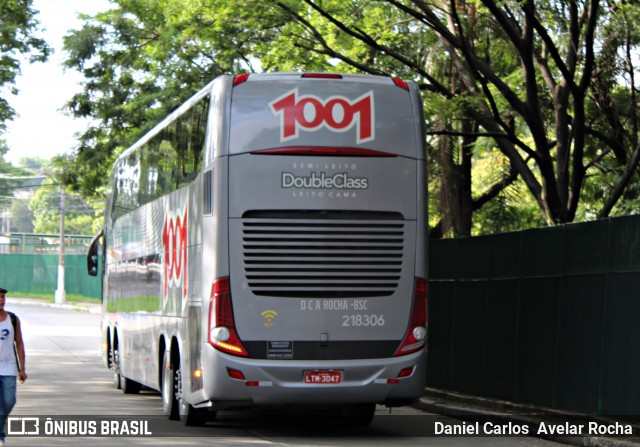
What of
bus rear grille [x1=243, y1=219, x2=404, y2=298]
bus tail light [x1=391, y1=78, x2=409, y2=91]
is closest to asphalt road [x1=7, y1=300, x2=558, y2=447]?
bus rear grille [x1=243, y1=219, x2=404, y2=298]

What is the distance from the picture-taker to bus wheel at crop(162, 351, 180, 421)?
51.9 ft

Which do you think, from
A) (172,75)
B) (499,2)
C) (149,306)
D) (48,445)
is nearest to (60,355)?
(172,75)

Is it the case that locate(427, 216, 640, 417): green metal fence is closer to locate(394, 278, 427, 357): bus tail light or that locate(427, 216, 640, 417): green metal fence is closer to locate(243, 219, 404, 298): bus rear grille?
locate(394, 278, 427, 357): bus tail light

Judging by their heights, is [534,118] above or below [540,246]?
above

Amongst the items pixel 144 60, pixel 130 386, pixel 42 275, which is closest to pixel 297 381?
pixel 130 386

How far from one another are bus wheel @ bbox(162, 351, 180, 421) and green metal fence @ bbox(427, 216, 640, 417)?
4.68 m

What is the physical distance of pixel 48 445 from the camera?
12930 mm

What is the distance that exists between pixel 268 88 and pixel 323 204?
4.79 feet

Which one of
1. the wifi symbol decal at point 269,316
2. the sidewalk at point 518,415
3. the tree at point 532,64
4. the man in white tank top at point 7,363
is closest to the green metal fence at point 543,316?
the sidewalk at point 518,415

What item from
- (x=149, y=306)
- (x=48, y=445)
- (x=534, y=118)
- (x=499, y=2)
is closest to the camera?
(x=48, y=445)

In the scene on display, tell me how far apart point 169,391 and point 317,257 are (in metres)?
3.68

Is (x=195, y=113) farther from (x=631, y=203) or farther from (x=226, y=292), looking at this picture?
(x=631, y=203)

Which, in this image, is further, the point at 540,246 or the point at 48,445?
the point at 540,246

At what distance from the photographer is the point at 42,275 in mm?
80750
